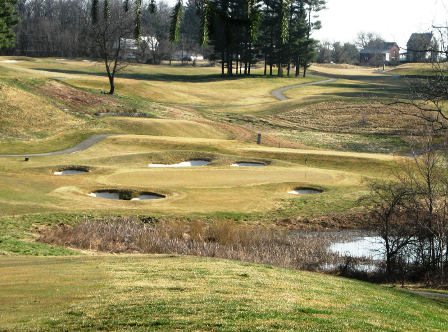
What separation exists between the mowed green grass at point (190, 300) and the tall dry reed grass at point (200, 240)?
17.7 feet

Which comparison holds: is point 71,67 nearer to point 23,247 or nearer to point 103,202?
point 103,202

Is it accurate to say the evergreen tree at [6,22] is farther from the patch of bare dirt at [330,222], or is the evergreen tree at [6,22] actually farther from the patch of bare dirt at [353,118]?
the patch of bare dirt at [330,222]

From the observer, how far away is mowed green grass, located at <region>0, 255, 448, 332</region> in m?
8.82

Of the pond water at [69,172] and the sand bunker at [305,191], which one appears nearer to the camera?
the sand bunker at [305,191]

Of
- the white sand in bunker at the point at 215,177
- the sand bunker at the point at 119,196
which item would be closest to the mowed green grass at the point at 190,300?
the sand bunker at the point at 119,196

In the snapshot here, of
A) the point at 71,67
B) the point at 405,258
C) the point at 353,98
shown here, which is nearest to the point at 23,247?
the point at 405,258

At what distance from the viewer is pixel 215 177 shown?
35.3 metres

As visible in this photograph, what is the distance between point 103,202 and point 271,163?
17695mm

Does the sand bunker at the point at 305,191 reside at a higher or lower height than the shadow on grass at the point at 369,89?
lower

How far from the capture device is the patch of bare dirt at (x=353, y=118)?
6962 cm

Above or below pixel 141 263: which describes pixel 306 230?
below

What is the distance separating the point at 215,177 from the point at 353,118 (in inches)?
1786

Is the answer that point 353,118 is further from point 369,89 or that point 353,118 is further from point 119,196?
point 119,196

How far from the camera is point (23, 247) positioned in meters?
18.8
